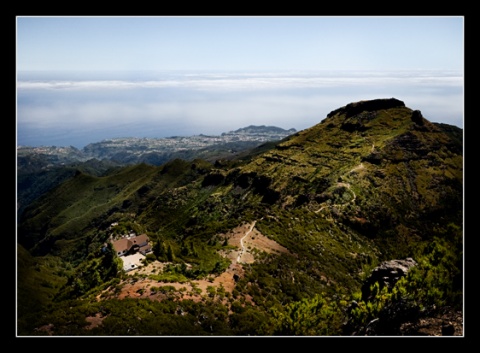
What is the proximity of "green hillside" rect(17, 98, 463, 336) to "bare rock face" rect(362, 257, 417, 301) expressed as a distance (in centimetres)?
147

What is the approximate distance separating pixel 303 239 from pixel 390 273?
137 feet

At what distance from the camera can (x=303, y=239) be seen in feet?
217

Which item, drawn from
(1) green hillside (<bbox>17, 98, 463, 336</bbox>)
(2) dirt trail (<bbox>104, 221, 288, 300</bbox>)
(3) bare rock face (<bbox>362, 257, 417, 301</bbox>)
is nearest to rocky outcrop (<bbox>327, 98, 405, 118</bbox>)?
(1) green hillside (<bbox>17, 98, 463, 336</bbox>)

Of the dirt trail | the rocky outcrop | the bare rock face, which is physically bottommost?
the dirt trail

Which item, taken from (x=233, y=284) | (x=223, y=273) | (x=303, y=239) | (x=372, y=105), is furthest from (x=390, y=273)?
(x=372, y=105)

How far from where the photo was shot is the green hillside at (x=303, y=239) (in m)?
23.9

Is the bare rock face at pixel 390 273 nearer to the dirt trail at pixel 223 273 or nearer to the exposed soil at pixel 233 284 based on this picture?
the exposed soil at pixel 233 284

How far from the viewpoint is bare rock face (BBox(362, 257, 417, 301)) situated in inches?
957

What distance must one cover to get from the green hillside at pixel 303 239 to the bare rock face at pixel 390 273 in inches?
57.7

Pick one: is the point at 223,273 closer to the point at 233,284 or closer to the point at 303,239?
the point at 233,284

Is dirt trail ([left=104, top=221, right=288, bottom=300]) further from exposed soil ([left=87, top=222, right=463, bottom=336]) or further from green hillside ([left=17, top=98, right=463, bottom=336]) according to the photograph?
green hillside ([left=17, top=98, right=463, bottom=336])

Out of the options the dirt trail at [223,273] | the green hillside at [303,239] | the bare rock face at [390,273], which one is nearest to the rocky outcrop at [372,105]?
the green hillside at [303,239]

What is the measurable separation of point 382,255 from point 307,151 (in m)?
76.5

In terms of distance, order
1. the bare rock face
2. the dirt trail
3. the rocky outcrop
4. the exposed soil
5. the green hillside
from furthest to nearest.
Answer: the rocky outcrop
the dirt trail
the bare rock face
the green hillside
the exposed soil
